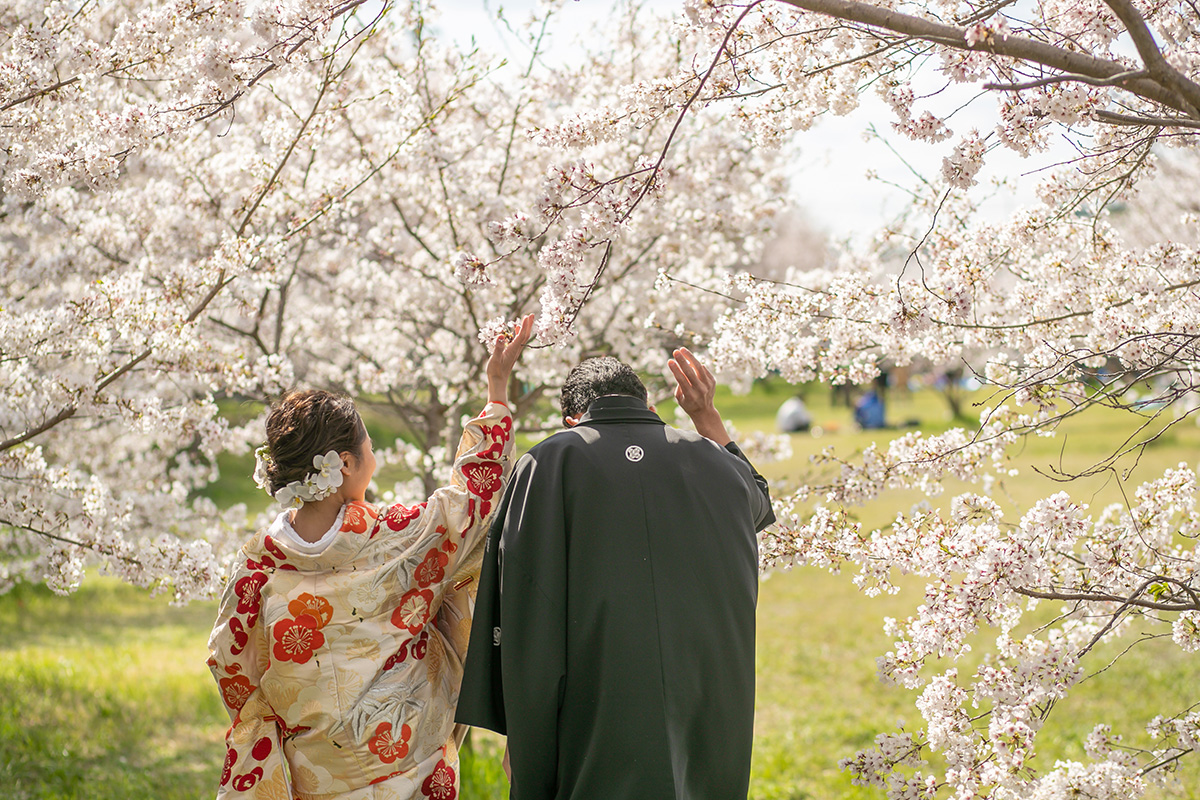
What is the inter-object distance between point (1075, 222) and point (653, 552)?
228cm

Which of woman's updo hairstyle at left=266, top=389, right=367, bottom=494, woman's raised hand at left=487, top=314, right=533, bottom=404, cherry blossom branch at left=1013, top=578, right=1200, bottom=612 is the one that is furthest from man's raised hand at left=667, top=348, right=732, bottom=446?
cherry blossom branch at left=1013, top=578, right=1200, bottom=612

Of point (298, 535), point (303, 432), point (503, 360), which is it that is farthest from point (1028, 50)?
point (298, 535)

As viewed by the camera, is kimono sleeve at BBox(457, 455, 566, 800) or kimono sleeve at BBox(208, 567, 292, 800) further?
kimono sleeve at BBox(208, 567, 292, 800)

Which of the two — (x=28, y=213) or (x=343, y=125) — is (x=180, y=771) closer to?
(x=28, y=213)

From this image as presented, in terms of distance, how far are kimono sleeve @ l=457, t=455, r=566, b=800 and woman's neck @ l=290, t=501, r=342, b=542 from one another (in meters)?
0.43

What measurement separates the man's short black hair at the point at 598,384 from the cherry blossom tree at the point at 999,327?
351mm

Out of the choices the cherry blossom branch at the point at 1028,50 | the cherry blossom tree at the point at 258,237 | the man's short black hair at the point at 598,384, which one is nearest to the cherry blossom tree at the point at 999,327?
the cherry blossom branch at the point at 1028,50

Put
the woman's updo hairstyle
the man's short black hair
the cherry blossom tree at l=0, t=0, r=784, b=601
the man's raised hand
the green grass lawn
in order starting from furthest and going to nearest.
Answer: the green grass lawn
the cherry blossom tree at l=0, t=0, r=784, b=601
the man's raised hand
the man's short black hair
the woman's updo hairstyle

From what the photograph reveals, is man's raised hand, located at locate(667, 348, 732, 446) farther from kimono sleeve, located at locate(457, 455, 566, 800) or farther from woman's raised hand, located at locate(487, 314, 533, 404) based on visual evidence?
kimono sleeve, located at locate(457, 455, 566, 800)

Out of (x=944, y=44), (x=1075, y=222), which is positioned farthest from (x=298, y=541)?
(x=1075, y=222)

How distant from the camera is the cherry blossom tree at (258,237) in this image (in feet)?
9.48

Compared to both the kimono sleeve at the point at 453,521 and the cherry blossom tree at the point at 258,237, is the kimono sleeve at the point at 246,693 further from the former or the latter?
the cherry blossom tree at the point at 258,237

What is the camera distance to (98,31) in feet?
15.8

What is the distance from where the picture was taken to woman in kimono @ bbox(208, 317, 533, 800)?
2195 millimetres
